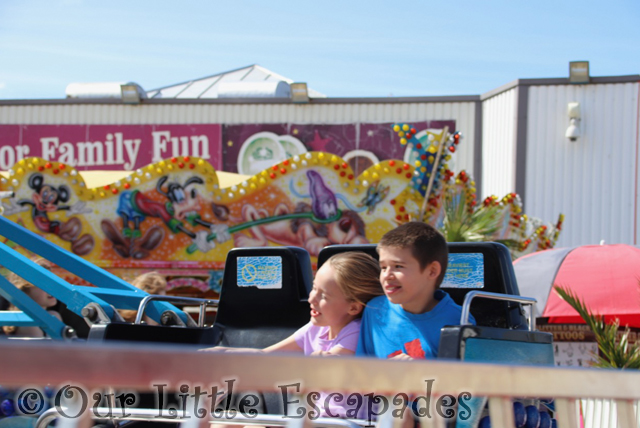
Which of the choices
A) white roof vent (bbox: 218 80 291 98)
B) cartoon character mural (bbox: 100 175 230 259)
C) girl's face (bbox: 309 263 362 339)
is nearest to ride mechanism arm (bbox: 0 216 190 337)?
girl's face (bbox: 309 263 362 339)

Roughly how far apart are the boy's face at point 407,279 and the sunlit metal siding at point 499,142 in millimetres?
10811

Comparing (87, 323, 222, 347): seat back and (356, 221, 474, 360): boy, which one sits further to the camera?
(87, 323, 222, 347): seat back

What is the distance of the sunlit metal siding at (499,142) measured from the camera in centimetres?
1306

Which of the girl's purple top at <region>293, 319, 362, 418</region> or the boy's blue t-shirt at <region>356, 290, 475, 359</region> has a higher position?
the boy's blue t-shirt at <region>356, 290, 475, 359</region>

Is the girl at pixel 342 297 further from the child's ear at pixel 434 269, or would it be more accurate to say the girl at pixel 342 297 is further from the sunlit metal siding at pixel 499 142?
the sunlit metal siding at pixel 499 142

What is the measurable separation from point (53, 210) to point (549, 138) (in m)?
8.65

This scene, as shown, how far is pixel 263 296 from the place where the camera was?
3479 mm

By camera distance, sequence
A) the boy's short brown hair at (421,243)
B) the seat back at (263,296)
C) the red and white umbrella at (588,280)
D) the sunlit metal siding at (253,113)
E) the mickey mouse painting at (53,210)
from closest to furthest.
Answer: the boy's short brown hair at (421,243), the seat back at (263,296), the red and white umbrella at (588,280), the mickey mouse painting at (53,210), the sunlit metal siding at (253,113)

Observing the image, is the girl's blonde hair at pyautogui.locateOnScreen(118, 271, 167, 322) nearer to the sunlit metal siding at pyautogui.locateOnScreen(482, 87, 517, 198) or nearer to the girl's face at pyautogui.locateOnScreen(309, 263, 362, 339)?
the girl's face at pyautogui.locateOnScreen(309, 263, 362, 339)

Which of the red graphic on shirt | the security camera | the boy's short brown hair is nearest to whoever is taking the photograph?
the red graphic on shirt

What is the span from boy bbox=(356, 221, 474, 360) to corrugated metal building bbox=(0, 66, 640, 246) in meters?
10.8

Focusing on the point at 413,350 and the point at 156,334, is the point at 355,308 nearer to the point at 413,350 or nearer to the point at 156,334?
the point at 413,350

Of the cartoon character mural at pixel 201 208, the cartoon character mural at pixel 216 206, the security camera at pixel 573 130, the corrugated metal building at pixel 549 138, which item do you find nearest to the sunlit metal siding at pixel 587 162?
the corrugated metal building at pixel 549 138

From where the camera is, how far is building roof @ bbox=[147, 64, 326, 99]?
58.1ft
